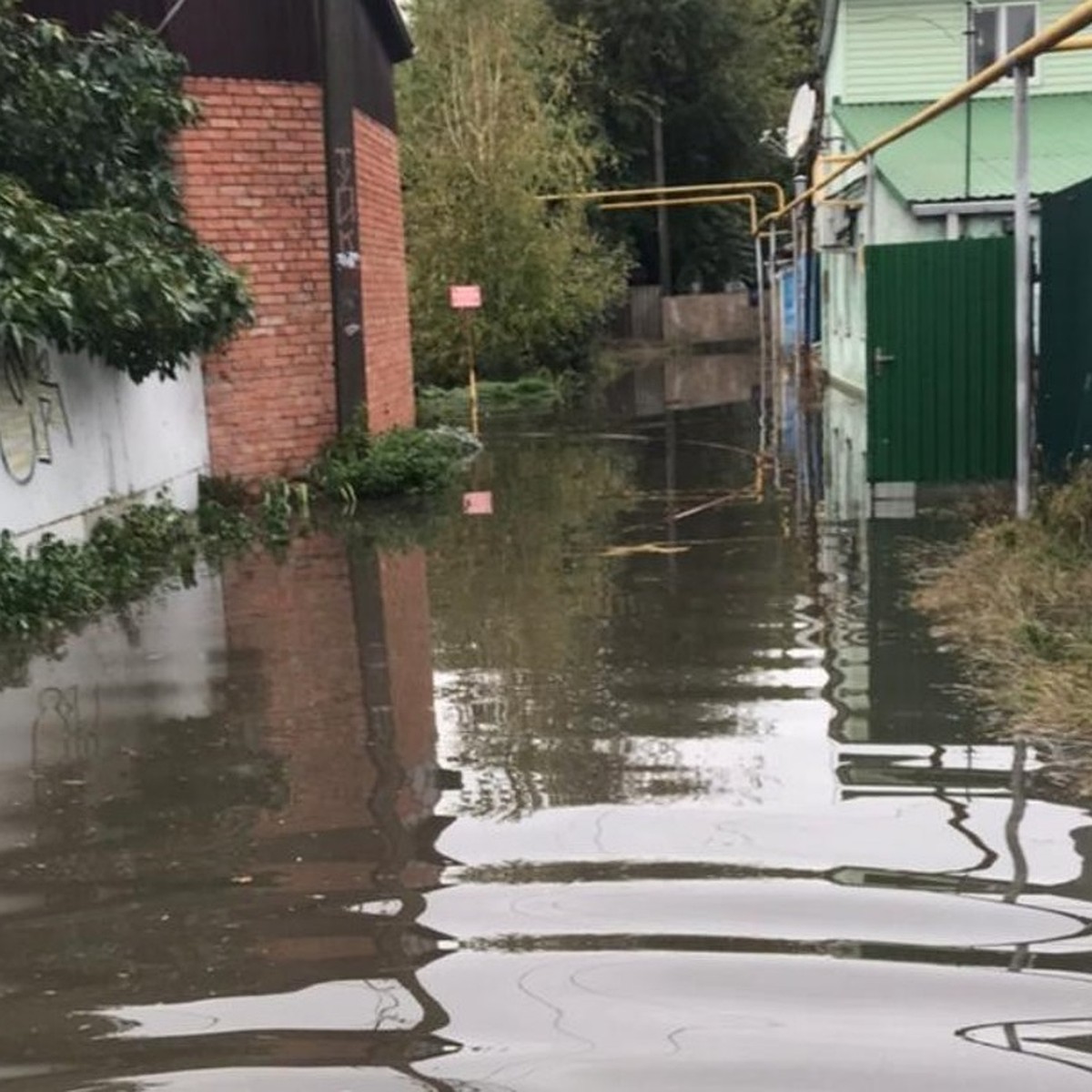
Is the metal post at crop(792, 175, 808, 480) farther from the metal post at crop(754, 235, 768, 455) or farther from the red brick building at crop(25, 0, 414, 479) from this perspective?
the red brick building at crop(25, 0, 414, 479)

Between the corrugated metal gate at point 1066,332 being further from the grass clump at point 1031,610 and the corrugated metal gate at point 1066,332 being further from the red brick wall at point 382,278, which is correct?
the red brick wall at point 382,278

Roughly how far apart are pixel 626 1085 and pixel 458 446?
14.0 metres

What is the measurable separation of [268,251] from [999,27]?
16.2 metres

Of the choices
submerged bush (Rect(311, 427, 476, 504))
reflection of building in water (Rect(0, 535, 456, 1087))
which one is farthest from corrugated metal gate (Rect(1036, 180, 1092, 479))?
submerged bush (Rect(311, 427, 476, 504))

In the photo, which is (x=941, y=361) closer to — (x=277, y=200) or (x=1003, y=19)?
(x=277, y=200)

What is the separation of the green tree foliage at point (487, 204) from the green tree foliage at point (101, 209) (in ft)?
56.8

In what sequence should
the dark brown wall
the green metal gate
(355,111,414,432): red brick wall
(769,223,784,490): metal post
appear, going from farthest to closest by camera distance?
1. (769,223,784,490): metal post
2. (355,111,414,432): red brick wall
3. the dark brown wall
4. the green metal gate

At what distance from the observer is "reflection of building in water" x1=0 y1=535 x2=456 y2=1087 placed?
368 centimetres

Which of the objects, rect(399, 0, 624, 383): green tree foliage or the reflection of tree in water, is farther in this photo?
rect(399, 0, 624, 383): green tree foliage

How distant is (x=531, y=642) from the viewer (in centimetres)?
777

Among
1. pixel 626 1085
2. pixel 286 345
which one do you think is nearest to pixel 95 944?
pixel 626 1085

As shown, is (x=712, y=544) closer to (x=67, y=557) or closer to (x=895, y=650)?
(x=895, y=650)

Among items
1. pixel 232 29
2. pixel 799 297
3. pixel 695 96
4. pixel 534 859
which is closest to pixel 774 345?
pixel 799 297

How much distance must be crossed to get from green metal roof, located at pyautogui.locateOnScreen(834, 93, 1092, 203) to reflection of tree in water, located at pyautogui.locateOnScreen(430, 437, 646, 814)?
26.1 feet
